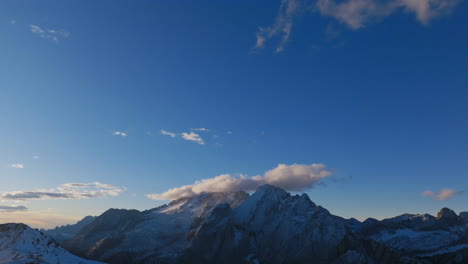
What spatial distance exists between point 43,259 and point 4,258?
2048 cm

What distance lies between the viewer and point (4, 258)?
199125 mm

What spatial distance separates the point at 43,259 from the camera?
200 metres
